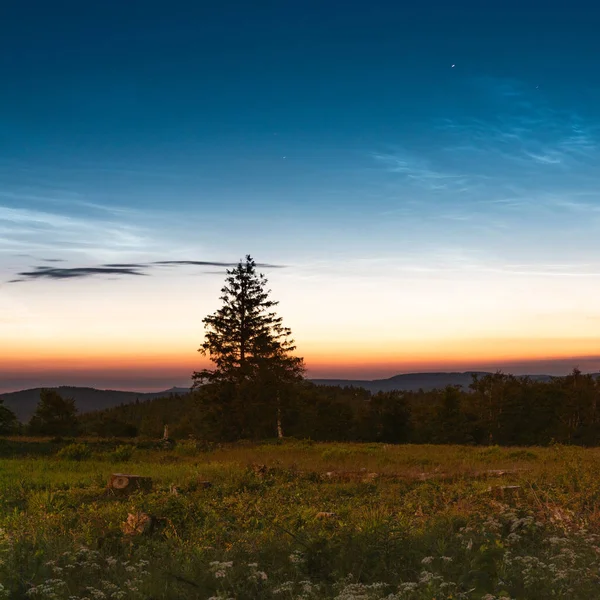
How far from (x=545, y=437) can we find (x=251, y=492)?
47276 mm

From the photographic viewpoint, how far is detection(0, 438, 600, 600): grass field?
19.9 feet

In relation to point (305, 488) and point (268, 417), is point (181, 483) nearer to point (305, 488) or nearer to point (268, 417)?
point (305, 488)

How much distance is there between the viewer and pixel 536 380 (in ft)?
218

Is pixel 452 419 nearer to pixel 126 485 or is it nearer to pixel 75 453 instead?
pixel 75 453

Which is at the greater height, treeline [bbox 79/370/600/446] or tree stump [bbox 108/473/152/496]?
tree stump [bbox 108/473/152/496]

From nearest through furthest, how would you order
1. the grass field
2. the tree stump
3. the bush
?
the grass field → the tree stump → the bush

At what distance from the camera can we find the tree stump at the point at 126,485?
1306cm

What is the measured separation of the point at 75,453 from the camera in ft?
70.2

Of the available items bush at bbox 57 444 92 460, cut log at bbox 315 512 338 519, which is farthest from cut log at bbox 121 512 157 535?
bush at bbox 57 444 92 460

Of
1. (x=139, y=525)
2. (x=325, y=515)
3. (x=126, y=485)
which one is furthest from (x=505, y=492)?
(x=126, y=485)

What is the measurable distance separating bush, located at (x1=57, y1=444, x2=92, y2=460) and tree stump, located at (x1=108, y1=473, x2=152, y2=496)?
836cm

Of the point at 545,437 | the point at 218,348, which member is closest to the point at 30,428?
the point at 218,348

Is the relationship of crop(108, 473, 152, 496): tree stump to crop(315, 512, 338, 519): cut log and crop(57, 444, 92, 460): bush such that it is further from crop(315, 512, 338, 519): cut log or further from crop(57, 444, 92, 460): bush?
crop(57, 444, 92, 460): bush

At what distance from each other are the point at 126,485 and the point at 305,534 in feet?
21.4
